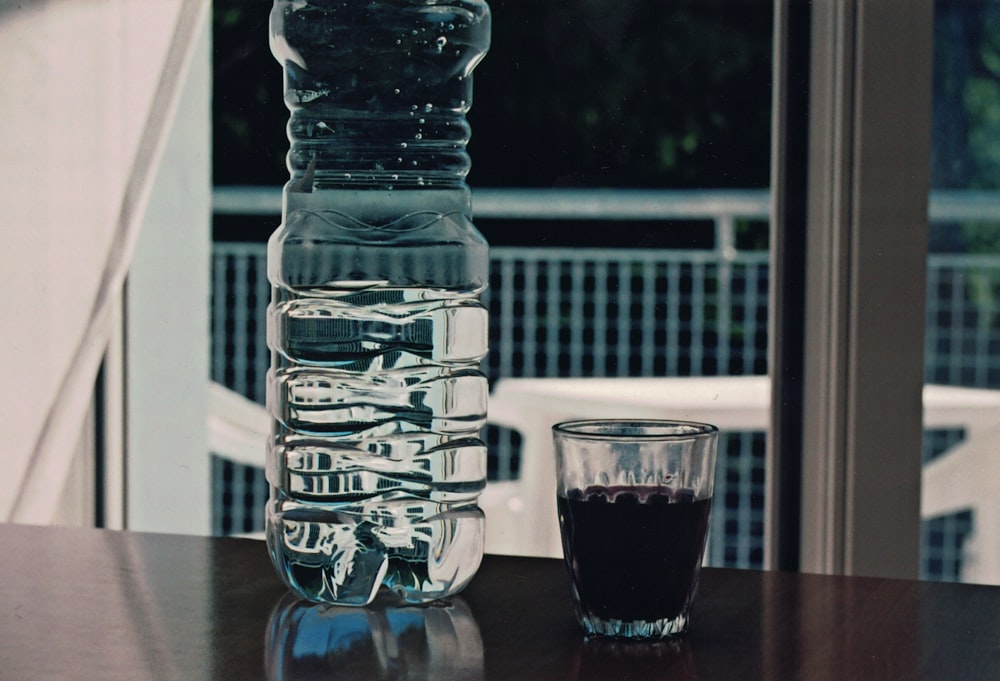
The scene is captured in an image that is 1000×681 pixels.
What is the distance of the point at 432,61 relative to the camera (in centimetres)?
96

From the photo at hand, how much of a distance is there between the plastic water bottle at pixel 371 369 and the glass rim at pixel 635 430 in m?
0.16

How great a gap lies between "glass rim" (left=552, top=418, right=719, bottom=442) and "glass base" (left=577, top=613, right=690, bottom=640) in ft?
0.34

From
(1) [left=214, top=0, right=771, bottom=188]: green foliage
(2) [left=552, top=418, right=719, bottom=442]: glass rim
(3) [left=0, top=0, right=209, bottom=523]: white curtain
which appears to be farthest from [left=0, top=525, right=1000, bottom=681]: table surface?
(3) [left=0, top=0, right=209, bottom=523]: white curtain

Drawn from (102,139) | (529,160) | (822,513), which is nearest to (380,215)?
(529,160)

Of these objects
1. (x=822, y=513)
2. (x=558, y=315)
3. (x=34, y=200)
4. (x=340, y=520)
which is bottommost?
(x=822, y=513)

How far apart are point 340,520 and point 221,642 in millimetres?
183

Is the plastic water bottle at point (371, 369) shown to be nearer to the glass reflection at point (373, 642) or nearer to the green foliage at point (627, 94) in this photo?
the glass reflection at point (373, 642)

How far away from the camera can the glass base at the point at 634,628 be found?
688mm

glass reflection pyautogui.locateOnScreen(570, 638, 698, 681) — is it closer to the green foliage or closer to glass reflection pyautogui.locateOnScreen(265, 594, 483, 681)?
glass reflection pyautogui.locateOnScreen(265, 594, 483, 681)

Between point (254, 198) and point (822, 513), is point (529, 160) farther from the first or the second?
point (822, 513)

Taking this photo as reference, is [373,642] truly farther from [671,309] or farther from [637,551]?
[671,309]

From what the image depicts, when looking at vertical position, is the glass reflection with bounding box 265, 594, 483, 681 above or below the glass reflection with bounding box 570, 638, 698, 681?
below

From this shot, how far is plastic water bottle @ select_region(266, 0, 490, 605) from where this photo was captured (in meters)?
0.85

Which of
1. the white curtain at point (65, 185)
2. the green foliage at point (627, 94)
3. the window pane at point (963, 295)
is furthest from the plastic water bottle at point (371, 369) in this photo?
the white curtain at point (65, 185)
